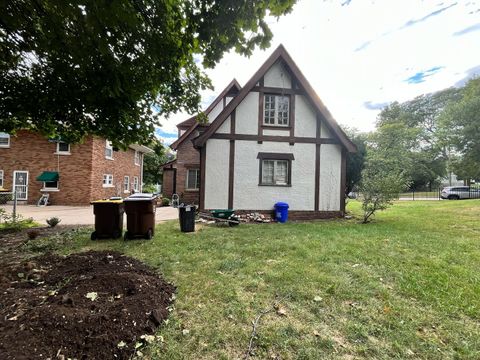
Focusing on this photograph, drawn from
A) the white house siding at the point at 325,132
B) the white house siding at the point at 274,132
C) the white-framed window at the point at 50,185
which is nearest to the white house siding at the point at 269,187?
the white house siding at the point at 274,132

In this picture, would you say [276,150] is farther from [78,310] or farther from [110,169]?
[110,169]

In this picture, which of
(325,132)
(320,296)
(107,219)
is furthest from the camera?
(325,132)

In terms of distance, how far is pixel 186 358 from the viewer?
229 centimetres

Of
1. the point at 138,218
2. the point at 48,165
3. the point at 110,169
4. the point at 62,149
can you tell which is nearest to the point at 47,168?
the point at 48,165

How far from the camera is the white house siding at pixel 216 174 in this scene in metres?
11.4

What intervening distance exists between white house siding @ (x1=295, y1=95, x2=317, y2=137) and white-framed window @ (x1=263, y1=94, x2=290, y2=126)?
49cm

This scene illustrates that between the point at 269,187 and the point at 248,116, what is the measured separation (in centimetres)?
364

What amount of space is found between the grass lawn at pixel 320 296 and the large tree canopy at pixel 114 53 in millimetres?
3534

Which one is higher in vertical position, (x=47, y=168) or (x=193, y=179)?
(x=47, y=168)

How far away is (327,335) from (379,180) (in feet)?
30.9

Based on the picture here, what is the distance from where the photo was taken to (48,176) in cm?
1650

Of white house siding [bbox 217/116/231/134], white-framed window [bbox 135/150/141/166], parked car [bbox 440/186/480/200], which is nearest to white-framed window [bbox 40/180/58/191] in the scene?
white-framed window [bbox 135/150/141/166]

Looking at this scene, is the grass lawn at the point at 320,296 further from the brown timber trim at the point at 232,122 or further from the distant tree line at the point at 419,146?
the brown timber trim at the point at 232,122

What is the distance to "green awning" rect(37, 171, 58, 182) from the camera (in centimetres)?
1634
